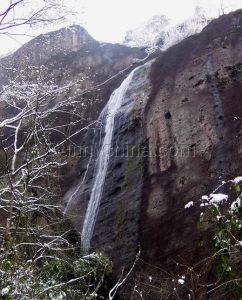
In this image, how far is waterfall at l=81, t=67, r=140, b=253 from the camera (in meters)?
15.2

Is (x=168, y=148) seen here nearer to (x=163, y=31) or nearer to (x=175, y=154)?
(x=175, y=154)

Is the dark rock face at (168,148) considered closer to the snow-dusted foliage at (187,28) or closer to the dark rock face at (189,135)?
the dark rock face at (189,135)

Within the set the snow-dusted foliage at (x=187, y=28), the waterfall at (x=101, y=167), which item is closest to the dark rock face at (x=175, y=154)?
the waterfall at (x=101, y=167)

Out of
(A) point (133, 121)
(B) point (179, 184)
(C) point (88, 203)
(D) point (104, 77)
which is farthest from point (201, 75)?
(D) point (104, 77)

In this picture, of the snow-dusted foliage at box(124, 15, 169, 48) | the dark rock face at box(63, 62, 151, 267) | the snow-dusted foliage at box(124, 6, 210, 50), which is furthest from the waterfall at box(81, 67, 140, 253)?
the snow-dusted foliage at box(124, 15, 169, 48)

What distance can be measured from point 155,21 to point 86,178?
133 feet

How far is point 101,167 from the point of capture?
17250mm

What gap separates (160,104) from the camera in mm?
17312

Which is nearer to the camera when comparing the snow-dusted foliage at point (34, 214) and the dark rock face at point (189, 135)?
the snow-dusted foliage at point (34, 214)

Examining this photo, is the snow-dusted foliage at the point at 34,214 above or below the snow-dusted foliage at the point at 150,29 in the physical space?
below

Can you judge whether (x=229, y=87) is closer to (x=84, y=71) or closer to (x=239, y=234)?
(x=239, y=234)

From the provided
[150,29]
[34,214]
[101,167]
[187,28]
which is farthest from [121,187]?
[150,29]

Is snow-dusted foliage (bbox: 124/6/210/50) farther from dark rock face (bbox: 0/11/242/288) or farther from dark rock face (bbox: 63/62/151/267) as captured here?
dark rock face (bbox: 63/62/151/267)

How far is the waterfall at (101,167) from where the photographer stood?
49.8 ft
